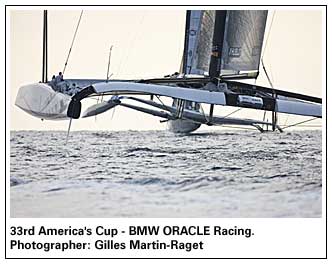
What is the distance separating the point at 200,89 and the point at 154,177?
2.10 ft

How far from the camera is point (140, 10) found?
439 centimetres

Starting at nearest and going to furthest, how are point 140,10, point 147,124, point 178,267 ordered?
point 178,267, point 140,10, point 147,124

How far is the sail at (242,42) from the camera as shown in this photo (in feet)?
14.8

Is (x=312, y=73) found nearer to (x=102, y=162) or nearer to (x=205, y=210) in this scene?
(x=205, y=210)

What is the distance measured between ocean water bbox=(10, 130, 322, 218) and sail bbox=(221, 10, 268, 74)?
0.49m

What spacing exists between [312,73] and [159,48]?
0.90 metres

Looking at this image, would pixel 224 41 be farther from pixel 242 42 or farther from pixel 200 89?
pixel 200 89

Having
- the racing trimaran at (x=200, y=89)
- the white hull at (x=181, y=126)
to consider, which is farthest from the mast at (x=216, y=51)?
the white hull at (x=181, y=126)

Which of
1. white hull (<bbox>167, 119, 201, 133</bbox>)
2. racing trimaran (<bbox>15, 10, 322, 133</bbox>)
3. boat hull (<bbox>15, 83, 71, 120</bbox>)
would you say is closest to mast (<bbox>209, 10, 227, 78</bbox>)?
racing trimaran (<bbox>15, 10, 322, 133</bbox>)

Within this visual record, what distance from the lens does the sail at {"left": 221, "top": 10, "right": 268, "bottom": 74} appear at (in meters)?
4.50

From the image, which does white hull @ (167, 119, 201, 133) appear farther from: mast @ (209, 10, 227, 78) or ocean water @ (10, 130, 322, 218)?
mast @ (209, 10, 227, 78)

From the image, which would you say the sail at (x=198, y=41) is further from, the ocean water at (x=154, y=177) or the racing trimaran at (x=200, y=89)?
the ocean water at (x=154, y=177)

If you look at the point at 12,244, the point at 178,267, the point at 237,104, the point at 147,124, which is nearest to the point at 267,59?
the point at 237,104

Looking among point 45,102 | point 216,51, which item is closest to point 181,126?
point 216,51
